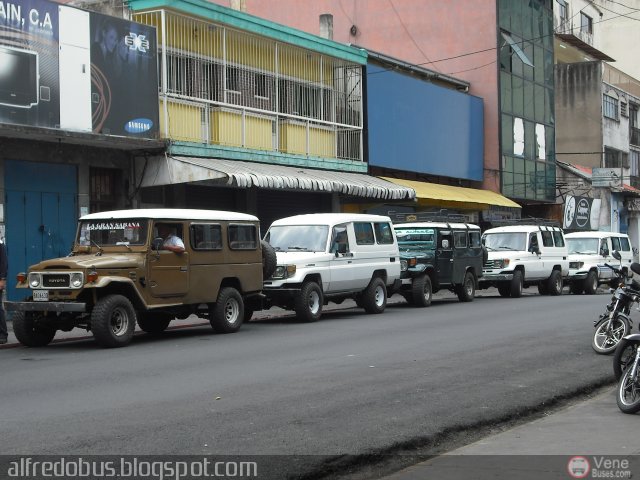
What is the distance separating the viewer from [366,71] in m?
Answer: 30.7


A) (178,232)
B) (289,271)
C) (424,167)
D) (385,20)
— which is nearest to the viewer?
(178,232)

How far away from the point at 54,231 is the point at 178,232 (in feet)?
20.3

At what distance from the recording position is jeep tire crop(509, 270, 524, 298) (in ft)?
89.0

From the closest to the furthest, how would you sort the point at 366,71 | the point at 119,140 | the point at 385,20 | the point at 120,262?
the point at 120,262, the point at 119,140, the point at 366,71, the point at 385,20

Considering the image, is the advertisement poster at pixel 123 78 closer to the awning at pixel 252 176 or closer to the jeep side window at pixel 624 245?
the awning at pixel 252 176

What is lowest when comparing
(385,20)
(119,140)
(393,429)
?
(393,429)

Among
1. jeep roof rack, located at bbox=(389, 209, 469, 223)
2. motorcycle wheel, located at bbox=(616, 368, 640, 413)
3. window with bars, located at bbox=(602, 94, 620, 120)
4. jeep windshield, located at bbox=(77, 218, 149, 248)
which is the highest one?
window with bars, located at bbox=(602, 94, 620, 120)

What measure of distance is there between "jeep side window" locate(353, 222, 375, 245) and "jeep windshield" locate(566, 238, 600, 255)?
12.8 metres

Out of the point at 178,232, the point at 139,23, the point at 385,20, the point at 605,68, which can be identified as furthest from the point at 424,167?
the point at 605,68

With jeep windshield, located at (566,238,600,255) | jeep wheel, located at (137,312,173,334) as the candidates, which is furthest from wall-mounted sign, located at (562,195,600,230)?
jeep wheel, located at (137,312,173,334)

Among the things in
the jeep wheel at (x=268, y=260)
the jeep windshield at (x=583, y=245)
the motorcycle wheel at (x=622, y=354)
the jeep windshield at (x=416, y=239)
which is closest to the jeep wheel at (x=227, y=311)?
the jeep wheel at (x=268, y=260)

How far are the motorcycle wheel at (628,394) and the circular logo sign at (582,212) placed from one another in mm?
39588

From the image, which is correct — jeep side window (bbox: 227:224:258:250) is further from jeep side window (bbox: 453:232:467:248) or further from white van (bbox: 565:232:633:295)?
white van (bbox: 565:232:633:295)

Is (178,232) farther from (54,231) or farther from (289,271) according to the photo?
(54,231)
